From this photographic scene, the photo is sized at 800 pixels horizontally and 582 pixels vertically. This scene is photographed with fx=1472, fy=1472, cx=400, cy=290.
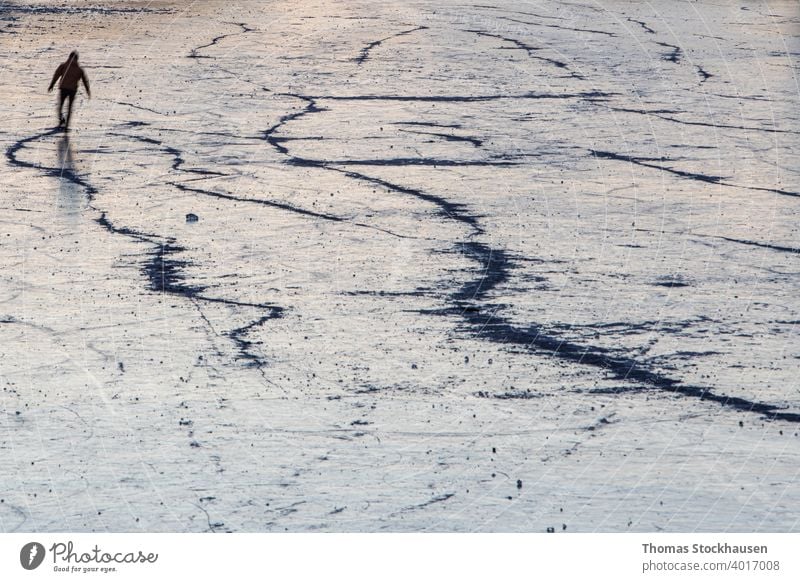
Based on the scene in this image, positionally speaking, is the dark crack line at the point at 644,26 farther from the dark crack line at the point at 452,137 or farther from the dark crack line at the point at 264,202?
the dark crack line at the point at 264,202

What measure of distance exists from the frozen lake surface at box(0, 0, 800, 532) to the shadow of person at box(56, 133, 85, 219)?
33mm

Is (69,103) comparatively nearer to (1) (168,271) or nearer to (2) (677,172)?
(1) (168,271)

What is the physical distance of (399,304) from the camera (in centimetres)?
588

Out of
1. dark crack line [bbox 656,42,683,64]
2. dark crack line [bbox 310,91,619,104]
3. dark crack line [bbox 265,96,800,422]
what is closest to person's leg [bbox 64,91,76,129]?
dark crack line [bbox 310,91,619,104]

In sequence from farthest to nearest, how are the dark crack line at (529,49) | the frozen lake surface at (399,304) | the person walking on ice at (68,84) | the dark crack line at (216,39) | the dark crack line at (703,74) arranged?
1. the dark crack line at (216,39)
2. the dark crack line at (529,49)
3. the dark crack line at (703,74)
4. the person walking on ice at (68,84)
5. the frozen lake surface at (399,304)

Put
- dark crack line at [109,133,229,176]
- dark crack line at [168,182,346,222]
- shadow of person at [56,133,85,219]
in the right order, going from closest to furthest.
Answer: dark crack line at [168,182,346,222]
shadow of person at [56,133,85,219]
dark crack line at [109,133,229,176]

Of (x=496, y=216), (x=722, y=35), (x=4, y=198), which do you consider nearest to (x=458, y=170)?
(x=496, y=216)

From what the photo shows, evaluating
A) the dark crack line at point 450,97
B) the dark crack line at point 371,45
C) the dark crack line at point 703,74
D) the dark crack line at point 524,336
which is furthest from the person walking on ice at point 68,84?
the dark crack line at point 703,74

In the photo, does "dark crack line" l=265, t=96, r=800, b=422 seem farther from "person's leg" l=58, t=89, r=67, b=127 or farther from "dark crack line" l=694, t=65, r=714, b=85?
"dark crack line" l=694, t=65, r=714, b=85

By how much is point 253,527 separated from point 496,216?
368cm

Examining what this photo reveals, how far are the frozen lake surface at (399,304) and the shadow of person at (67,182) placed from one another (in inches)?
1.3

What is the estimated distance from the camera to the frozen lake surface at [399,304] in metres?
4.19

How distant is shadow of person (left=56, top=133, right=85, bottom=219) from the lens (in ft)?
24.4

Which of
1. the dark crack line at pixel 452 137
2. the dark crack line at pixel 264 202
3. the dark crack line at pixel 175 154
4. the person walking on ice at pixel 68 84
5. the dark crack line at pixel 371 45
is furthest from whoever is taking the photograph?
the dark crack line at pixel 371 45
